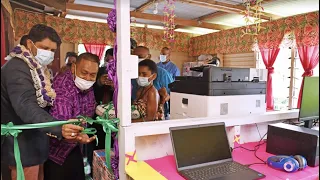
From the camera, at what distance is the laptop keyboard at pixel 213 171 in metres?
1.17

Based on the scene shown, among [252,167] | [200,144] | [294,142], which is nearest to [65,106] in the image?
[200,144]

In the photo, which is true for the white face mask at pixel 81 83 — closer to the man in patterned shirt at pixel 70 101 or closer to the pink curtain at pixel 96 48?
the man in patterned shirt at pixel 70 101

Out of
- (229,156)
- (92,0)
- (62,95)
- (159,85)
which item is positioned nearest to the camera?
(229,156)

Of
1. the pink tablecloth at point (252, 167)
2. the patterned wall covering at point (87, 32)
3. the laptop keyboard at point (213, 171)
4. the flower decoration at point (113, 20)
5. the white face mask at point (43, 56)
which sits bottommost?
the pink tablecloth at point (252, 167)

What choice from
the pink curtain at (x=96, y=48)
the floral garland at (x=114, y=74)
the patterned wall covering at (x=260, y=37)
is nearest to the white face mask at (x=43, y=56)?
the floral garland at (x=114, y=74)

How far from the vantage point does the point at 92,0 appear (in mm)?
4090

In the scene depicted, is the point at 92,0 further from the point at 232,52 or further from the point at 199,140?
the point at 199,140

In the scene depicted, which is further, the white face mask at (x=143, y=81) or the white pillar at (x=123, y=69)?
the white face mask at (x=143, y=81)

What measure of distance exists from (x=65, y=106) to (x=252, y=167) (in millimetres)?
1182

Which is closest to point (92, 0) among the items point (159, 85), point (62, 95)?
point (159, 85)

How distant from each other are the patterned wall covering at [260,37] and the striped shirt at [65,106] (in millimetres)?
2871

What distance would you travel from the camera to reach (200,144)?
132 centimetres

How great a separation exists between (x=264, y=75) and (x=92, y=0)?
328 cm

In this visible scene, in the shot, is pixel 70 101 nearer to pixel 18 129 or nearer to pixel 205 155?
pixel 18 129
